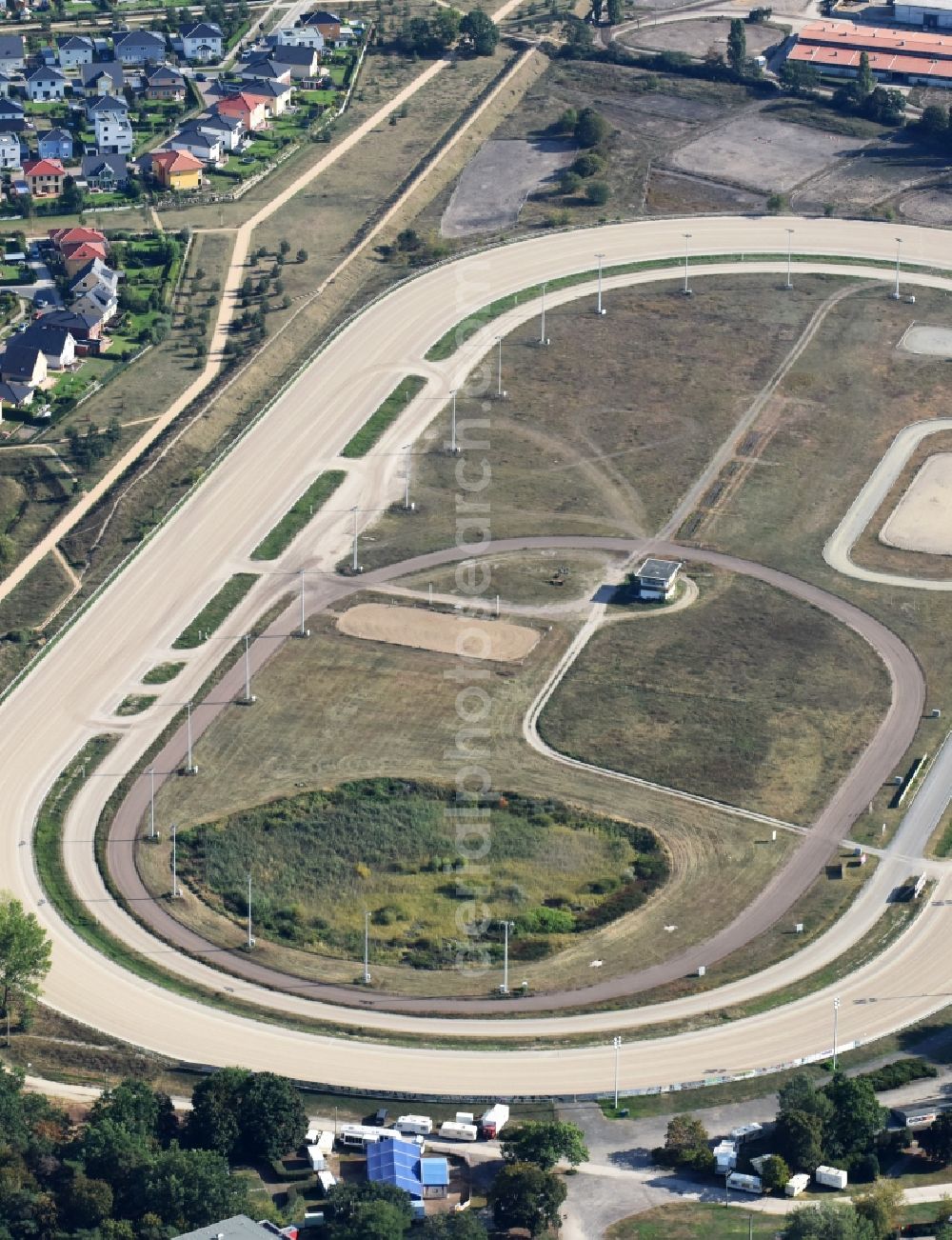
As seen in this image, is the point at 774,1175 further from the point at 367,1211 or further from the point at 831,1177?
the point at 367,1211

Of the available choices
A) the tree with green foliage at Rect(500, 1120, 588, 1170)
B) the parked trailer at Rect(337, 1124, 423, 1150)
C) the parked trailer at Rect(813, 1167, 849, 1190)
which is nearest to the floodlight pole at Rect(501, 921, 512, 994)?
the parked trailer at Rect(337, 1124, 423, 1150)

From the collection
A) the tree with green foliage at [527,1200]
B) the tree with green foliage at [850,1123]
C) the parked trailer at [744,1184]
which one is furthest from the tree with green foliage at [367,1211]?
the tree with green foliage at [850,1123]

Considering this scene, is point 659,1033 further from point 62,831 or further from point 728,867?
point 62,831

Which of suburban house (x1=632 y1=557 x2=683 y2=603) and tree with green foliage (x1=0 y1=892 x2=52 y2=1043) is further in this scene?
suburban house (x1=632 y1=557 x2=683 y2=603)

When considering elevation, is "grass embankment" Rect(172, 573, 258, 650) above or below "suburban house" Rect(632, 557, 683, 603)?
below

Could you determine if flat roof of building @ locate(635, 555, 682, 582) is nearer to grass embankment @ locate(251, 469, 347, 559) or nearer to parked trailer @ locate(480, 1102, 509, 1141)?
grass embankment @ locate(251, 469, 347, 559)

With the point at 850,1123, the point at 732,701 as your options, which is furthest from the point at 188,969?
the point at 732,701
